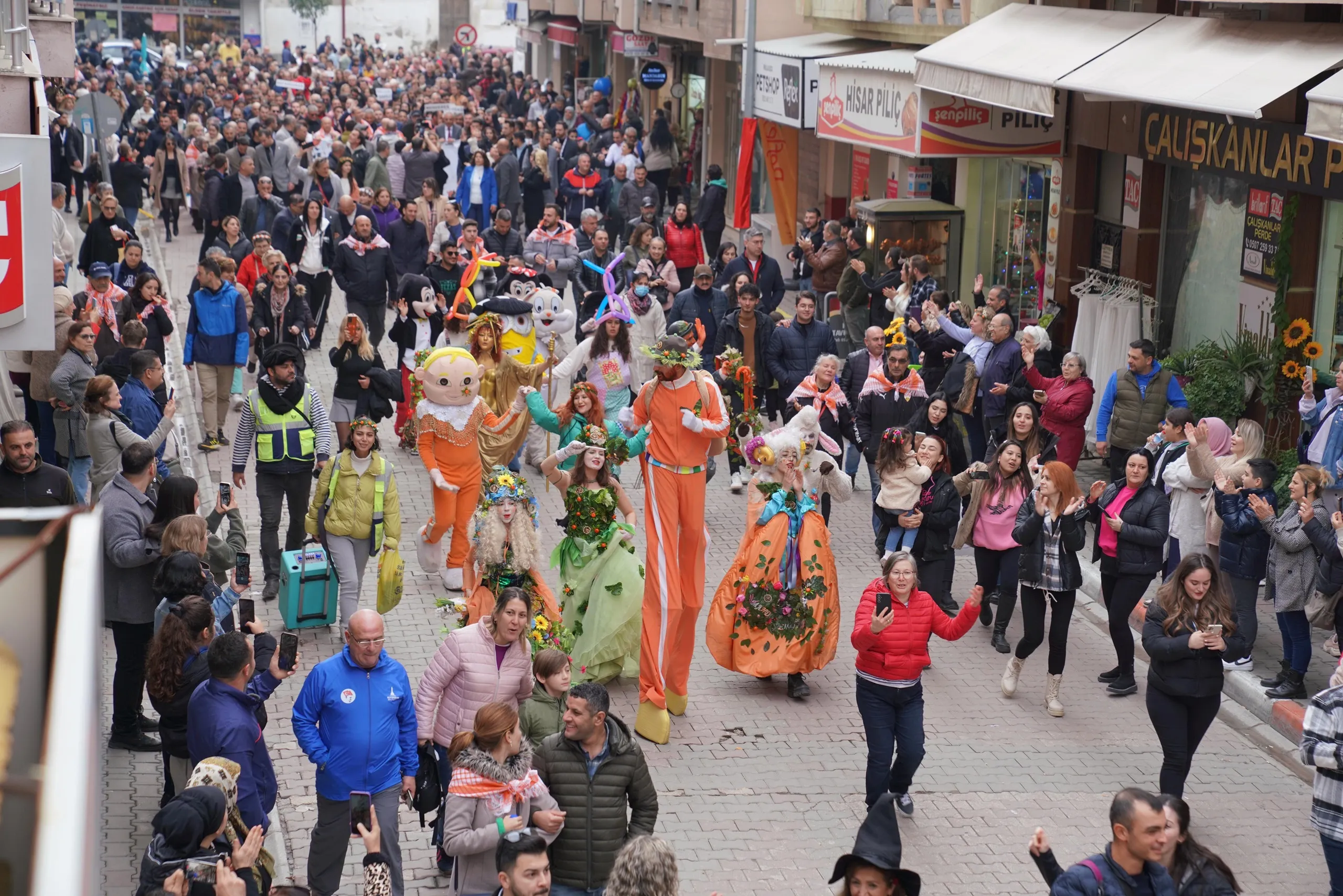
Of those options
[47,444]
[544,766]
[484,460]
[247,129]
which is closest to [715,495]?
[484,460]


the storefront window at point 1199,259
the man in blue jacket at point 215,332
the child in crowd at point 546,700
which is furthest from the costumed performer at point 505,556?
the storefront window at point 1199,259

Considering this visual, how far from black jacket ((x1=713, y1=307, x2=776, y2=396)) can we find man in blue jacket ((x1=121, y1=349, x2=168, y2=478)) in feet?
17.7

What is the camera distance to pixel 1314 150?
12.9 metres

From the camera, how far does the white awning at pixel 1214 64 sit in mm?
12031

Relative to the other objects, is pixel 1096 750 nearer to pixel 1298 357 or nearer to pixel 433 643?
pixel 433 643

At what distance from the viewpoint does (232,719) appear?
267 inches

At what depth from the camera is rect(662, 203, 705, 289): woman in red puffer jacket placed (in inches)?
810

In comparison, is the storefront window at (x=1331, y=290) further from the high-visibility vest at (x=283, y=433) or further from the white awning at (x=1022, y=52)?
the high-visibility vest at (x=283, y=433)

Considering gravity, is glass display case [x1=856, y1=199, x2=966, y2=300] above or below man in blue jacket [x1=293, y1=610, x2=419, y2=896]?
above

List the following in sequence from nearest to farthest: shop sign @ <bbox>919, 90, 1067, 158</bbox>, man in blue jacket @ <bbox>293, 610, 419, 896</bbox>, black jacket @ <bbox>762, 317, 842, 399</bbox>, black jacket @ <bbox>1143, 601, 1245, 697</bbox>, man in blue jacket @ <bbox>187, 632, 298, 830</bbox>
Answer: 1. man in blue jacket @ <bbox>187, 632, 298, 830</bbox>
2. man in blue jacket @ <bbox>293, 610, 419, 896</bbox>
3. black jacket @ <bbox>1143, 601, 1245, 697</bbox>
4. black jacket @ <bbox>762, 317, 842, 399</bbox>
5. shop sign @ <bbox>919, 90, 1067, 158</bbox>

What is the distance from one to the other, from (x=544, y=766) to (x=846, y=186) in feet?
69.3

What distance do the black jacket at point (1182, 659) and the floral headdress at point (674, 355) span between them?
304 centimetres

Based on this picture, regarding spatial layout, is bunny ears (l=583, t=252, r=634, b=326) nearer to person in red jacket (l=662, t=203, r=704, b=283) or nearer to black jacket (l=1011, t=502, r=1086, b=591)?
person in red jacket (l=662, t=203, r=704, b=283)

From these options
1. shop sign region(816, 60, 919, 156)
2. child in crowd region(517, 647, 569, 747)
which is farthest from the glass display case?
child in crowd region(517, 647, 569, 747)
